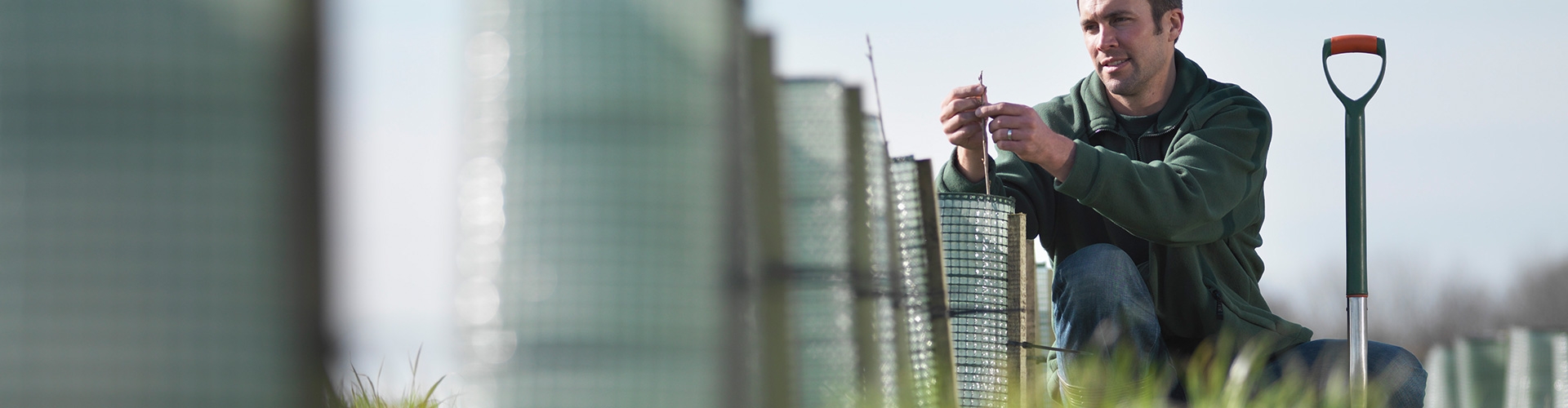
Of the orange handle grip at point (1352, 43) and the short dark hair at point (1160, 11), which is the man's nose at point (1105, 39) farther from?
the orange handle grip at point (1352, 43)

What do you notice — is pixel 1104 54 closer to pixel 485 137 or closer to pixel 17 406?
pixel 485 137

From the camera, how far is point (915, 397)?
83.5 inches

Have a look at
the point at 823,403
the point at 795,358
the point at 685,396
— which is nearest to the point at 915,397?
the point at 823,403

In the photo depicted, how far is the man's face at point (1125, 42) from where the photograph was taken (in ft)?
10.8

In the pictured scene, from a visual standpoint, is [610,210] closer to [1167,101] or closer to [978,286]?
[978,286]

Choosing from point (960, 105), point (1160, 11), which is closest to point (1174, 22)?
point (1160, 11)

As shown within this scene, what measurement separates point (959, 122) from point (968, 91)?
4.4 inches

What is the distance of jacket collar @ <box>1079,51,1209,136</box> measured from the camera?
3.30 m

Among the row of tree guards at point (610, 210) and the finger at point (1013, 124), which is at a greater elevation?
the finger at point (1013, 124)

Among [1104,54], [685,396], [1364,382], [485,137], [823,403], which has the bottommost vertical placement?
[1364,382]

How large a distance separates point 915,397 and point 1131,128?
1.52 metres

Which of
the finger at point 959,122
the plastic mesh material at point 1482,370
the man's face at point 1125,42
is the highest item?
the man's face at point 1125,42

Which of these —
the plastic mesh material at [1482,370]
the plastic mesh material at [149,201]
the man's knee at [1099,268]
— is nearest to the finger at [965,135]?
the man's knee at [1099,268]

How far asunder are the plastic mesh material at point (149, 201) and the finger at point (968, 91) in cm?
214
